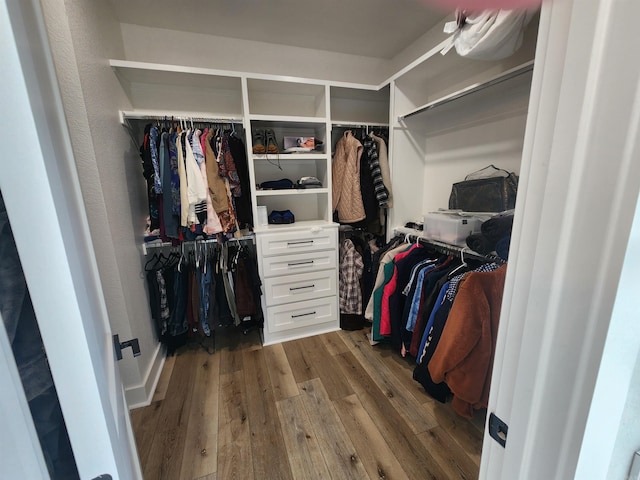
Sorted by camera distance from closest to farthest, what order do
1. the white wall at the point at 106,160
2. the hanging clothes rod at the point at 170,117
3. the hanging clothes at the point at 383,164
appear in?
the white wall at the point at 106,160
the hanging clothes rod at the point at 170,117
the hanging clothes at the point at 383,164

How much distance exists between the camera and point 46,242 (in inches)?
12.7

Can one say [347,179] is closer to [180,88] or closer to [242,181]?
[242,181]

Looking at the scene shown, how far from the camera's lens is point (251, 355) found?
2012 millimetres

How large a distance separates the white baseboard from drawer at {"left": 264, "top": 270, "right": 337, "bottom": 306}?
2.88ft

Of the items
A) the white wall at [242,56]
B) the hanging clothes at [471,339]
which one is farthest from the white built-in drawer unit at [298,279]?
the white wall at [242,56]

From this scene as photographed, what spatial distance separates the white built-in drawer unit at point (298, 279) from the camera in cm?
201

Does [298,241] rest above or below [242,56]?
below

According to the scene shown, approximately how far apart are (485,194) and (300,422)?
1.83 m

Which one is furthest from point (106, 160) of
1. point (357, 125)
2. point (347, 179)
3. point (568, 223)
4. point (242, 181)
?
point (568, 223)

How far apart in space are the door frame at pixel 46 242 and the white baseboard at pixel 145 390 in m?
1.49

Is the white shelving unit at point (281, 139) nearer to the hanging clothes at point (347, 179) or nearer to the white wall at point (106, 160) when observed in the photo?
the hanging clothes at point (347, 179)

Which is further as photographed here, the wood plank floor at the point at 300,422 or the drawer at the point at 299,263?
the drawer at the point at 299,263

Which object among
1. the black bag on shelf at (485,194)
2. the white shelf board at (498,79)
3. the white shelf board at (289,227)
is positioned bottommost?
the white shelf board at (289,227)

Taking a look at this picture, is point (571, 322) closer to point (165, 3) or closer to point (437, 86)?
point (437, 86)
